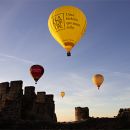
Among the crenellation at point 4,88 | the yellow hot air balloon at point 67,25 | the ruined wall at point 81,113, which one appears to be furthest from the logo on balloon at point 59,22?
the ruined wall at point 81,113

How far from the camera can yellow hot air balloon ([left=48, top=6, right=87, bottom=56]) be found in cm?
3397

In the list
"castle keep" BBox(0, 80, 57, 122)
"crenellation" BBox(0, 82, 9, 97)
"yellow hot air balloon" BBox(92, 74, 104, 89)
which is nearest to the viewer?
"castle keep" BBox(0, 80, 57, 122)

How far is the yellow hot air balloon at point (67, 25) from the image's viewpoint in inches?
1337

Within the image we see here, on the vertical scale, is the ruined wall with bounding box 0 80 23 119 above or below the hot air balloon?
below

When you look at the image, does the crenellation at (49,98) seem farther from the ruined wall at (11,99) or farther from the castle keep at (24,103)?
the ruined wall at (11,99)

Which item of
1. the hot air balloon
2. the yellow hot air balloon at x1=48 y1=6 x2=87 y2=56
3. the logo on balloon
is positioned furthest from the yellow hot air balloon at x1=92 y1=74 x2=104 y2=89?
the logo on balloon

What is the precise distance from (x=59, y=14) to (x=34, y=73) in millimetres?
15198

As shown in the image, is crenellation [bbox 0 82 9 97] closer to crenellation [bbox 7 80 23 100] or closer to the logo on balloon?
crenellation [bbox 7 80 23 100]

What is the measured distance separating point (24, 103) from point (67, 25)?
22.0 metres

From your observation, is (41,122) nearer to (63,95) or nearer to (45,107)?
(45,107)

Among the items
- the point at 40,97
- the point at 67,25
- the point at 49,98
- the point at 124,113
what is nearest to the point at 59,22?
the point at 67,25

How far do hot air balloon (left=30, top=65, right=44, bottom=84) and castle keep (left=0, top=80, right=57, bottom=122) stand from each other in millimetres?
Result: 3576

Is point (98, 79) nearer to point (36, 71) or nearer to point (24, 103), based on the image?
point (36, 71)

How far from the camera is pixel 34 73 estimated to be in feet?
158
